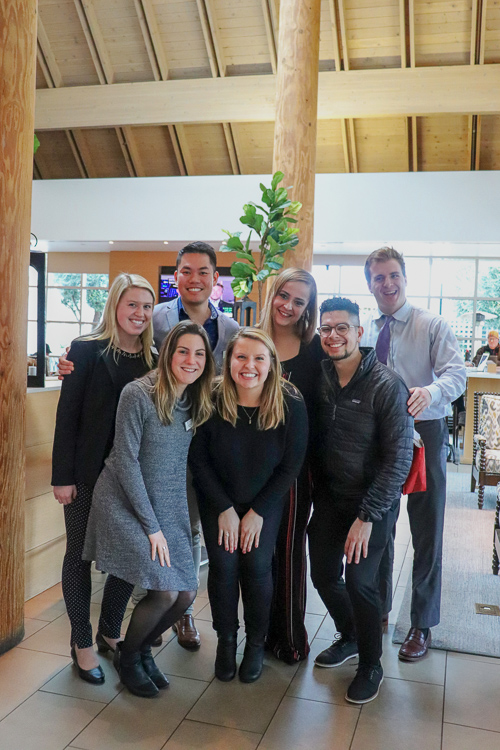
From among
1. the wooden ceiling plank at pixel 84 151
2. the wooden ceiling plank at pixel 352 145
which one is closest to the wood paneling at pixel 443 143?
the wooden ceiling plank at pixel 352 145

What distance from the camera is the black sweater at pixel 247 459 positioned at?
2.56m

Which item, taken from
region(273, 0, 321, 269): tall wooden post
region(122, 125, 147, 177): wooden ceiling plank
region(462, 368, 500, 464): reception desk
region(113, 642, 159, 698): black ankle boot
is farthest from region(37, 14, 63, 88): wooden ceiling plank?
region(113, 642, 159, 698): black ankle boot

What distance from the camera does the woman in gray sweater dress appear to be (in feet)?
7.88

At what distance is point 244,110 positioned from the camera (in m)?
9.38

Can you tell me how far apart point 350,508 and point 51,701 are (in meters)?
1.28

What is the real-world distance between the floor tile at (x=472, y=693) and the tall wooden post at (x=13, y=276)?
5.84 ft

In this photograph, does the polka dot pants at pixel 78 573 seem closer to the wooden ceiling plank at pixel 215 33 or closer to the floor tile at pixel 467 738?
the floor tile at pixel 467 738

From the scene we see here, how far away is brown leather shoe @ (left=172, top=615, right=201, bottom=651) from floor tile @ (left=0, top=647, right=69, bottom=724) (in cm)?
48

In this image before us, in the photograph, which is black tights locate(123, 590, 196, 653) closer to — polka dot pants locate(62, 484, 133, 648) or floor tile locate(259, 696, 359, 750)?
polka dot pants locate(62, 484, 133, 648)

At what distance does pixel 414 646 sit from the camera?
288 cm

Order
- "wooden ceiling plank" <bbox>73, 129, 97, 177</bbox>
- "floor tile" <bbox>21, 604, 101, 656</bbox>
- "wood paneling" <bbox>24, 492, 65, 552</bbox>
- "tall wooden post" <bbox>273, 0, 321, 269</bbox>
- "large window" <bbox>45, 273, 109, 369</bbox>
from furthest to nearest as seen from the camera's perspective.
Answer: "large window" <bbox>45, 273, 109, 369</bbox> → "wooden ceiling plank" <bbox>73, 129, 97, 177</bbox> → "tall wooden post" <bbox>273, 0, 321, 269</bbox> → "wood paneling" <bbox>24, 492, 65, 552</bbox> → "floor tile" <bbox>21, 604, 101, 656</bbox>

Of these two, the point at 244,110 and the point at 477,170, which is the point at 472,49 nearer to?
the point at 477,170

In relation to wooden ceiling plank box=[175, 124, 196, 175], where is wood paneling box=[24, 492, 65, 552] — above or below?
below

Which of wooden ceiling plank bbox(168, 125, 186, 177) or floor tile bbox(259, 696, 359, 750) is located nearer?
floor tile bbox(259, 696, 359, 750)
